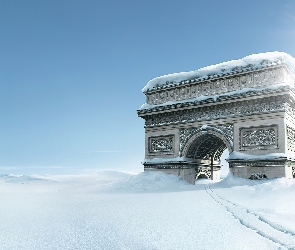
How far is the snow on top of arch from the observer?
47.5ft

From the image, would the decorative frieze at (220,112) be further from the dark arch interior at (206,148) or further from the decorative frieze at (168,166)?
the decorative frieze at (168,166)

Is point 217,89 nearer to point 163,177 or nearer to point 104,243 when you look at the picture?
point 163,177

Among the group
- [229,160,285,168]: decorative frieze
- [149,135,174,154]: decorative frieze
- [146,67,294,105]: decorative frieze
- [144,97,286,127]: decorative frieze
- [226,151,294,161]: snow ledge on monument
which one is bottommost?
[229,160,285,168]: decorative frieze

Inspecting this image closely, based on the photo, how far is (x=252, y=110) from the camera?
14617mm

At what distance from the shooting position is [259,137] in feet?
47.1

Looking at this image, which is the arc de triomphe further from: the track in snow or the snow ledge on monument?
the track in snow

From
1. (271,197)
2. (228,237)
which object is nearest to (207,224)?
(228,237)

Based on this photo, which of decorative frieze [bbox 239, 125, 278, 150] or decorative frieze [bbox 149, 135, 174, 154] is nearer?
decorative frieze [bbox 239, 125, 278, 150]

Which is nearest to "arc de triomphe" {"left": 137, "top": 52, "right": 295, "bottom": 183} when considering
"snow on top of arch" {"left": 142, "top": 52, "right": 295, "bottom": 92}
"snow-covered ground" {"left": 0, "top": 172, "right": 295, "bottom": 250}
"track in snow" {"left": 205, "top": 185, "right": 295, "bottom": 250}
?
"snow on top of arch" {"left": 142, "top": 52, "right": 295, "bottom": 92}

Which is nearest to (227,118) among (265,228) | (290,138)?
(290,138)

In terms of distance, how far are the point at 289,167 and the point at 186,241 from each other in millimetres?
11341

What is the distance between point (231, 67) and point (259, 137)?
12.0ft

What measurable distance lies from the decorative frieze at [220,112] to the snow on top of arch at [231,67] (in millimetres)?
1616

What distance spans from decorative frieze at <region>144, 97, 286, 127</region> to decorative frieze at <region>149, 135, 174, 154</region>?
0.80m
